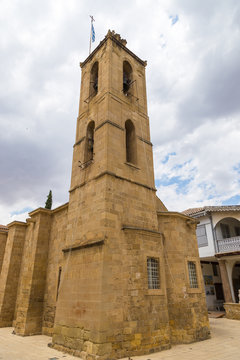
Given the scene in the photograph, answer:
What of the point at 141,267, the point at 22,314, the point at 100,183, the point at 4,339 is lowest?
the point at 4,339

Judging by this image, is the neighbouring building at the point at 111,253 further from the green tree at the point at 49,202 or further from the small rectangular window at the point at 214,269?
the green tree at the point at 49,202

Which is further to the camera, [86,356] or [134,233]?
[134,233]

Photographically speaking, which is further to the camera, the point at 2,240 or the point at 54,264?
the point at 2,240

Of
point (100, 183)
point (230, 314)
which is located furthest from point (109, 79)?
point (230, 314)

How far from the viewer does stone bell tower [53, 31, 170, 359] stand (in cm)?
833

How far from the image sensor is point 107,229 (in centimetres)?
927

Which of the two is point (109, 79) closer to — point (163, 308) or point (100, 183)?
point (100, 183)

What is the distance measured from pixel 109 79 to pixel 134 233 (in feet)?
27.4

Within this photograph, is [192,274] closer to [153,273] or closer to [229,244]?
[153,273]

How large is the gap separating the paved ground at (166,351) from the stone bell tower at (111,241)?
54 cm

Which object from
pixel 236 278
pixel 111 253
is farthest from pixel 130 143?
pixel 236 278

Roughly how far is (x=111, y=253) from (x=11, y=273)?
10.2 m

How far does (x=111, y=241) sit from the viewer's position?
9.19 m

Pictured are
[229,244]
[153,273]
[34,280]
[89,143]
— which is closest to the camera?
[153,273]
